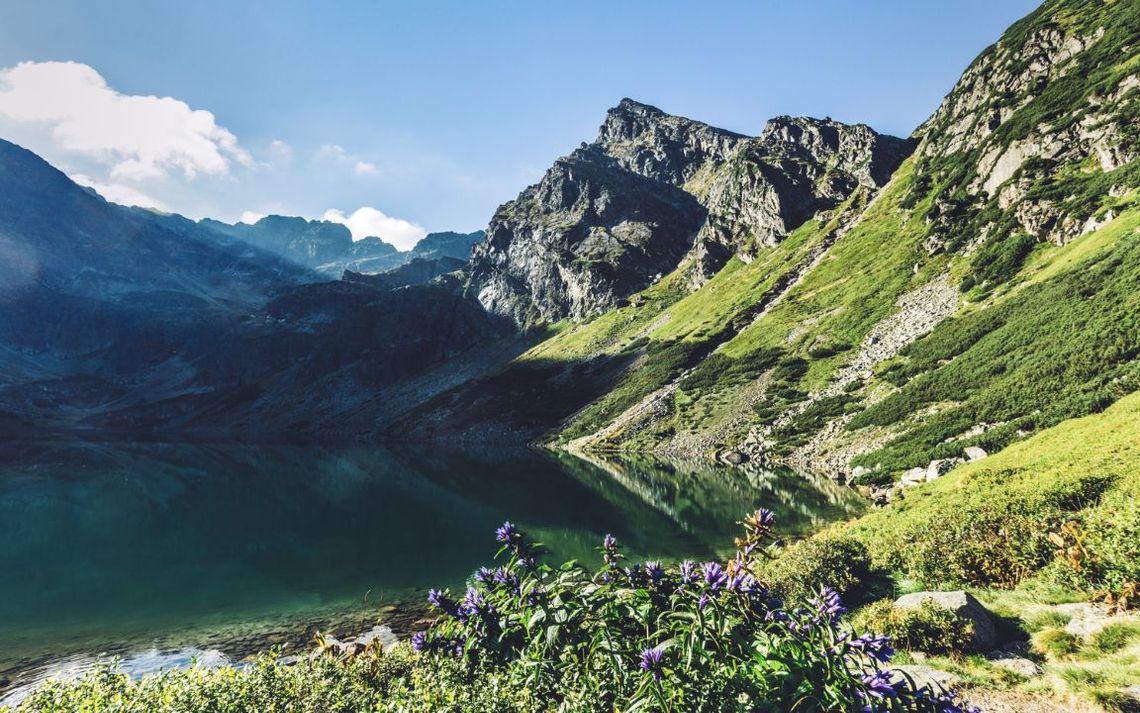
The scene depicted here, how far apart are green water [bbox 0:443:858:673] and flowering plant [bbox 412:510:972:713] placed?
21279mm

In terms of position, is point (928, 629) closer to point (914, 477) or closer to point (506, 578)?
point (506, 578)

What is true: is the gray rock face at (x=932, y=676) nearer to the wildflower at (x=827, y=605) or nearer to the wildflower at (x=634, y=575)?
the wildflower at (x=827, y=605)

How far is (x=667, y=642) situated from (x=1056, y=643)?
35.7ft

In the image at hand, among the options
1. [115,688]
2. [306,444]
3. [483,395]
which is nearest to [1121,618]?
[115,688]

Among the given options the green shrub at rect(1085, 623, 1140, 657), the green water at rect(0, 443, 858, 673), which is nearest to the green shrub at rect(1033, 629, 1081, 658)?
the green shrub at rect(1085, 623, 1140, 657)

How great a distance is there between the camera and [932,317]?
253 feet

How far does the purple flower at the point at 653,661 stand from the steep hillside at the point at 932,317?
136 ft

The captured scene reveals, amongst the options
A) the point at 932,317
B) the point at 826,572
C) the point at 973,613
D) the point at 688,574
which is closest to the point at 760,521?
the point at 688,574

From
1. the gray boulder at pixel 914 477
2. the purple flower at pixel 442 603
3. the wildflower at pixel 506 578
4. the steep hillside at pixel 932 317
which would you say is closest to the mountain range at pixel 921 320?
the steep hillside at pixel 932 317

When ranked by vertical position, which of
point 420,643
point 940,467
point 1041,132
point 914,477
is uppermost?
point 1041,132

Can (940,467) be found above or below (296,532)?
above

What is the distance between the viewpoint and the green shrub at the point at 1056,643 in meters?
10.2

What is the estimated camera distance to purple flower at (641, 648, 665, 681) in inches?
183

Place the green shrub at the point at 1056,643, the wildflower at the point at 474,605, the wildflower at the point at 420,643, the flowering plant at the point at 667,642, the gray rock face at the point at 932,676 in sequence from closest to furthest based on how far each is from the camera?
the flowering plant at the point at 667,642 → the wildflower at the point at 474,605 → the wildflower at the point at 420,643 → the gray rock face at the point at 932,676 → the green shrub at the point at 1056,643
